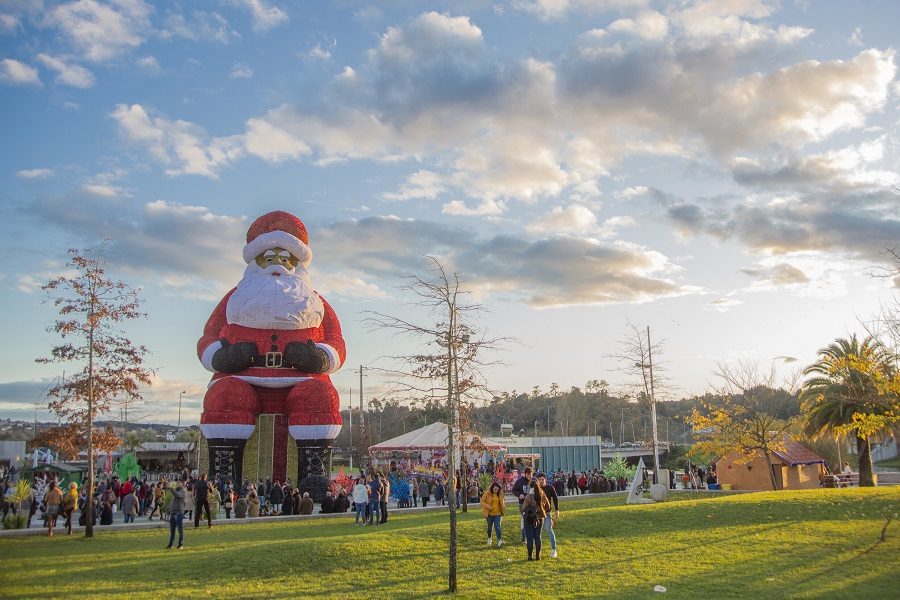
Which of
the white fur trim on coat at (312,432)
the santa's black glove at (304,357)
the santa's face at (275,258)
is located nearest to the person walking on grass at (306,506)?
the white fur trim on coat at (312,432)

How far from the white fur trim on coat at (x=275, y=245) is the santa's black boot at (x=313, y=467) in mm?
7081

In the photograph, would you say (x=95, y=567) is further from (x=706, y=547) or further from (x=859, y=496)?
(x=859, y=496)

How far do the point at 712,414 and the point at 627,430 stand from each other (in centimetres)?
10189

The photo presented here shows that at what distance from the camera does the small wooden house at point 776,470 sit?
30.9 m

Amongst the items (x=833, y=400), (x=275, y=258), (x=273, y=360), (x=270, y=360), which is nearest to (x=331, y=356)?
(x=273, y=360)

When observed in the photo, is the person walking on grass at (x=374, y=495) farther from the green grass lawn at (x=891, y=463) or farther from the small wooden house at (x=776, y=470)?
the green grass lawn at (x=891, y=463)

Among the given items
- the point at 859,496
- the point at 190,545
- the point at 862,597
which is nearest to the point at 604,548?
the point at 862,597

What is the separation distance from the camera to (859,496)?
19766 mm

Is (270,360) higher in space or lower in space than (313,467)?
higher

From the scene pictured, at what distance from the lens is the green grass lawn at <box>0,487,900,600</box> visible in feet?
34.7

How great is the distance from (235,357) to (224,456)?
3.41m

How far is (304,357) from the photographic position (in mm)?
24219

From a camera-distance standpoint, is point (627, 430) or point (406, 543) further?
point (627, 430)

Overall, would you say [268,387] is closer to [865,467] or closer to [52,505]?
[52,505]
